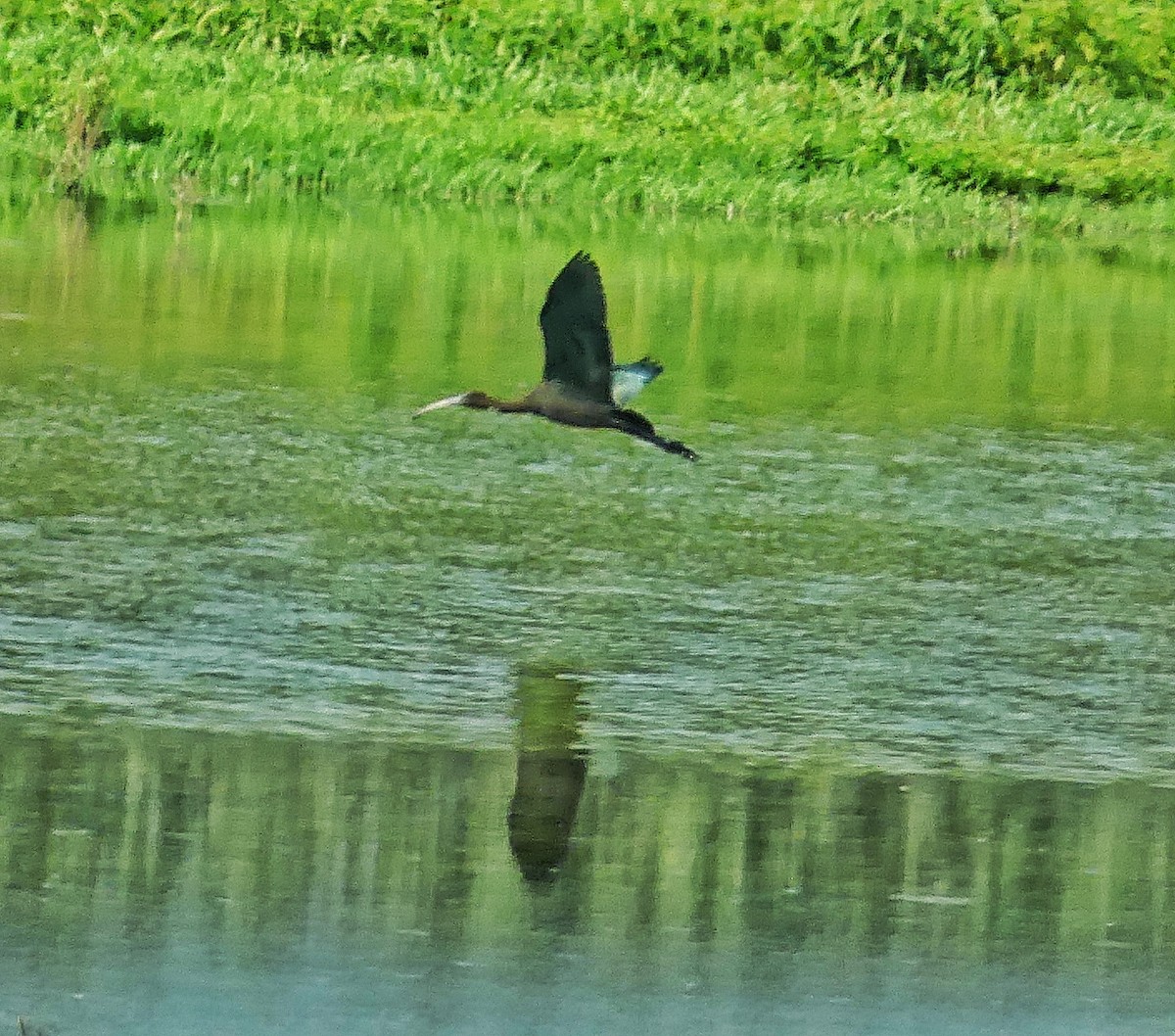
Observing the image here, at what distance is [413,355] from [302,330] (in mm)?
603

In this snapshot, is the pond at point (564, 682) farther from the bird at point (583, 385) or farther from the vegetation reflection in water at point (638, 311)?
the bird at point (583, 385)

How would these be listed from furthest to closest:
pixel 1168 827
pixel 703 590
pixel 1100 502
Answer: pixel 1100 502
pixel 703 590
pixel 1168 827

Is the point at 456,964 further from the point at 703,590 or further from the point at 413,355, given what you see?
the point at 413,355

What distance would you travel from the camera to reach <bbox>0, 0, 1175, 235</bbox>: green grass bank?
16.8 metres

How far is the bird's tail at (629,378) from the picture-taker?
7.25m

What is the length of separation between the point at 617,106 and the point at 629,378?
10887mm

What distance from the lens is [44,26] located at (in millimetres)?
18484

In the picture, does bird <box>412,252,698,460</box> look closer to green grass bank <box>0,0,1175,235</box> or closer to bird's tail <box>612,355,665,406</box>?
bird's tail <box>612,355,665,406</box>

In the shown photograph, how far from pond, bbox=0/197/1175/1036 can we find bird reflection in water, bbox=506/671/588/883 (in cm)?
1

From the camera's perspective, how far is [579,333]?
703 cm

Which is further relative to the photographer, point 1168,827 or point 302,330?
point 302,330

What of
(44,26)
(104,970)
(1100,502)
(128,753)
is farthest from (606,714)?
(44,26)

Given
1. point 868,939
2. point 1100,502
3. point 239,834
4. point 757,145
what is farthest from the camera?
point 757,145

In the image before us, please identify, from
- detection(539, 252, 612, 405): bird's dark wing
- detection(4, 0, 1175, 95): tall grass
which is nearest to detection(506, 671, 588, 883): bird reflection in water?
detection(539, 252, 612, 405): bird's dark wing
